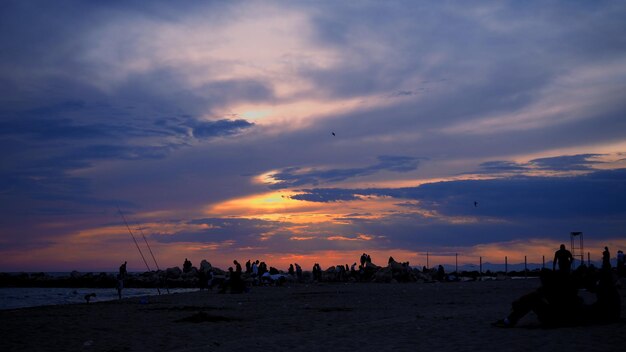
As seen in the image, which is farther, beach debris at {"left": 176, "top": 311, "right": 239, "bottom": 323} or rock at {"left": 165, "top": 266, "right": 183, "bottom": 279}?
rock at {"left": 165, "top": 266, "right": 183, "bottom": 279}

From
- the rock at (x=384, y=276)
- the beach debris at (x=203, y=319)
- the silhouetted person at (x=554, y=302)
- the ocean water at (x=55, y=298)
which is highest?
the silhouetted person at (x=554, y=302)

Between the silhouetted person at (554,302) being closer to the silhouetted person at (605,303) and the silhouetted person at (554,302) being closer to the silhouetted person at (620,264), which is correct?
A: the silhouetted person at (605,303)

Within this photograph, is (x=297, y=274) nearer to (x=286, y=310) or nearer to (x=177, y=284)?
(x=177, y=284)

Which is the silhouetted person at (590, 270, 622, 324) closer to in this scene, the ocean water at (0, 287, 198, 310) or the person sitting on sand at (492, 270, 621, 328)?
the person sitting on sand at (492, 270, 621, 328)

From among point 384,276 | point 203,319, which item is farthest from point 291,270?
point 203,319

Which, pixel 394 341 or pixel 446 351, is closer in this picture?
pixel 446 351

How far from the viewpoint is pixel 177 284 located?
71938 mm

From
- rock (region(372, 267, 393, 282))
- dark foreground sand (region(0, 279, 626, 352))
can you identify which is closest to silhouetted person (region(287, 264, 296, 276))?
rock (region(372, 267, 393, 282))

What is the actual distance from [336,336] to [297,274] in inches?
2016

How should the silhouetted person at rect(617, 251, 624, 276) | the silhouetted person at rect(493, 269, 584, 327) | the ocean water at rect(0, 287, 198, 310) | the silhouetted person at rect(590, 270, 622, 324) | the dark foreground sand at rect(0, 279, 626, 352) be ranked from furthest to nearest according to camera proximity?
the silhouetted person at rect(617, 251, 624, 276)
the ocean water at rect(0, 287, 198, 310)
the silhouetted person at rect(590, 270, 622, 324)
the silhouetted person at rect(493, 269, 584, 327)
the dark foreground sand at rect(0, 279, 626, 352)

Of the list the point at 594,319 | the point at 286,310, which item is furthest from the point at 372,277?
the point at 594,319

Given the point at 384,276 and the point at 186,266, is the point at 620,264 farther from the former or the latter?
the point at 186,266

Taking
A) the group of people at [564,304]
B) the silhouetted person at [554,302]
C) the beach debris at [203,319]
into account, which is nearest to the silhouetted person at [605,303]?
the group of people at [564,304]

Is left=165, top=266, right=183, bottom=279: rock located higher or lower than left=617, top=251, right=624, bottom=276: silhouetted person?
lower
